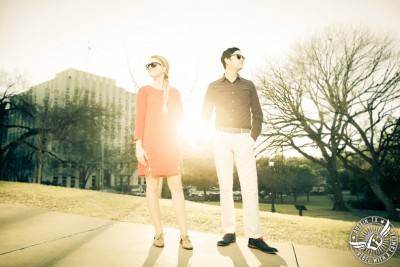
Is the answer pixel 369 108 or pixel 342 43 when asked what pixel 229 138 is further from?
pixel 342 43

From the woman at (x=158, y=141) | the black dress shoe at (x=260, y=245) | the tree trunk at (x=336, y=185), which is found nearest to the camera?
the black dress shoe at (x=260, y=245)

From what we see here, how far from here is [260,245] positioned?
2.80 m

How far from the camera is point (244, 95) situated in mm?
3426

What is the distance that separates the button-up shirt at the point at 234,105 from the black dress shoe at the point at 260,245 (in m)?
1.15

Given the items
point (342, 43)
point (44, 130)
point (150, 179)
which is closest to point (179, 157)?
point (150, 179)

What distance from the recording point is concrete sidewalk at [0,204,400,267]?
2297 millimetres

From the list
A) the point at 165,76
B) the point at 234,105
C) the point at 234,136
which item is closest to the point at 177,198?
the point at 234,136

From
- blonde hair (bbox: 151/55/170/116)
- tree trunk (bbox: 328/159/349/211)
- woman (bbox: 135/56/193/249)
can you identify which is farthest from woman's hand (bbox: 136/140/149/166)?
tree trunk (bbox: 328/159/349/211)

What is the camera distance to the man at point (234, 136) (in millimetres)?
3101

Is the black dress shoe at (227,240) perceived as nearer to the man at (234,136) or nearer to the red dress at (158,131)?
the man at (234,136)

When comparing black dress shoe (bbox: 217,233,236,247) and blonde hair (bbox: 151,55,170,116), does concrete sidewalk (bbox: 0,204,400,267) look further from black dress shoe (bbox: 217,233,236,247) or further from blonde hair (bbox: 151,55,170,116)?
blonde hair (bbox: 151,55,170,116)

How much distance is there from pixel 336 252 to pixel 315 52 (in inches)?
793

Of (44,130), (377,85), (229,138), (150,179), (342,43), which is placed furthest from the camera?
(44,130)
